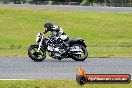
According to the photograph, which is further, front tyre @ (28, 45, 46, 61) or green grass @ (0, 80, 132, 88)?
front tyre @ (28, 45, 46, 61)

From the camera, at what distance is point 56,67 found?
50.9ft

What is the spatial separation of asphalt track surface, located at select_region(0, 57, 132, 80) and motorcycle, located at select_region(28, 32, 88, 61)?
22 centimetres

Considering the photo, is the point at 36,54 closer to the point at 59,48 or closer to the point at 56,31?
the point at 59,48

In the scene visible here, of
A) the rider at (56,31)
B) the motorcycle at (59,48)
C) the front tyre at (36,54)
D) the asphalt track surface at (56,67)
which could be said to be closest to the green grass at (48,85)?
the asphalt track surface at (56,67)

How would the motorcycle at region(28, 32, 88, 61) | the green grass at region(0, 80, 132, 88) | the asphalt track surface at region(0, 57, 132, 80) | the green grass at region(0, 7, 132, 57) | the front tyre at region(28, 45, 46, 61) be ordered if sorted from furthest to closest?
1. the green grass at region(0, 7, 132, 57)
2. the motorcycle at region(28, 32, 88, 61)
3. the front tyre at region(28, 45, 46, 61)
4. the asphalt track surface at region(0, 57, 132, 80)
5. the green grass at region(0, 80, 132, 88)

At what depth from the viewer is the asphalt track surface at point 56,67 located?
44.4 feet

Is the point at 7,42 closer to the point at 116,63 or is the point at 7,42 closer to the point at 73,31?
the point at 73,31

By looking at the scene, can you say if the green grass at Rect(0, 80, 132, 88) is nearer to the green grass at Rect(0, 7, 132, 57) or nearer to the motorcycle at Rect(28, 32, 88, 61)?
the motorcycle at Rect(28, 32, 88, 61)

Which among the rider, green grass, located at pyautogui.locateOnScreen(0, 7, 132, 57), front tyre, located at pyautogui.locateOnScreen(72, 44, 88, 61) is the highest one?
the rider

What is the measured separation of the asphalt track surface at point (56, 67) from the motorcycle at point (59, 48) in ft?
A: 0.71

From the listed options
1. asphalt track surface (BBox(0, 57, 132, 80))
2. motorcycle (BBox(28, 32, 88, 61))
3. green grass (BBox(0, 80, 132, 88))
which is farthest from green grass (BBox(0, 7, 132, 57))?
green grass (BBox(0, 80, 132, 88))

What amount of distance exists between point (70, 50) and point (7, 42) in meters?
10.7

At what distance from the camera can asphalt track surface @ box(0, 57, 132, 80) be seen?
1355 centimetres

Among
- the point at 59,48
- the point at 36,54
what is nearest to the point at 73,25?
the point at 59,48
